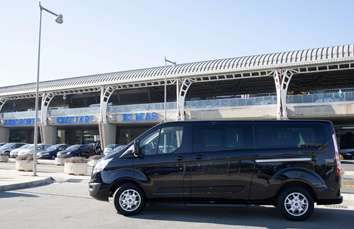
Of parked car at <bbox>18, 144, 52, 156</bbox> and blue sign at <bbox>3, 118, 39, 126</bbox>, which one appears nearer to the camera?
parked car at <bbox>18, 144, 52, 156</bbox>

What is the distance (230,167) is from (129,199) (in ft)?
7.60

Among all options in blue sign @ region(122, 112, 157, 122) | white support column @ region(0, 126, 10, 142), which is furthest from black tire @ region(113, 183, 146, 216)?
white support column @ region(0, 126, 10, 142)

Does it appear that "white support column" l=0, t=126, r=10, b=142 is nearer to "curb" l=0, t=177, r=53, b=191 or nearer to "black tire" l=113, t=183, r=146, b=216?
"curb" l=0, t=177, r=53, b=191

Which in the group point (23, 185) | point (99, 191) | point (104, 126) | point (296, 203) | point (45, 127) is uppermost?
point (45, 127)

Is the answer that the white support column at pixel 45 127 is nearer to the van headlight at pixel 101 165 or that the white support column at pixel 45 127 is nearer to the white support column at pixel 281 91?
the white support column at pixel 281 91

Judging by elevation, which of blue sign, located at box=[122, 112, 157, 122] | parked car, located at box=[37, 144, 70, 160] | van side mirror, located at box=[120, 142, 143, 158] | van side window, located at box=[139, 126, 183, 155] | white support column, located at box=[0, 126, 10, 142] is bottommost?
parked car, located at box=[37, 144, 70, 160]

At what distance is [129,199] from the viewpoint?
6941mm

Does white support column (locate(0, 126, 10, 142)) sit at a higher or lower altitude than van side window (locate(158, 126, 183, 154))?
higher

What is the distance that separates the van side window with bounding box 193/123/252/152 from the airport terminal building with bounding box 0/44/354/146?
22.4 m

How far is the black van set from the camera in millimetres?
6637

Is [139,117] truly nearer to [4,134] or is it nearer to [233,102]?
[233,102]

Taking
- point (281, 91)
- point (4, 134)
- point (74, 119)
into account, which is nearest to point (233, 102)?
point (281, 91)

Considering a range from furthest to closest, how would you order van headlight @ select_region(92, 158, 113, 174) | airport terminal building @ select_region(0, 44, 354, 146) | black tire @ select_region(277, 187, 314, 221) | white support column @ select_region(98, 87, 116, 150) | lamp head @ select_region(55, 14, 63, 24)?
white support column @ select_region(98, 87, 116, 150), airport terminal building @ select_region(0, 44, 354, 146), lamp head @ select_region(55, 14, 63, 24), van headlight @ select_region(92, 158, 113, 174), black tire @ select_region(277, 187, 314, 221)

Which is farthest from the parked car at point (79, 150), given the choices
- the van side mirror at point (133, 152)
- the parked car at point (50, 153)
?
the van side mirror at point (133, 152)
